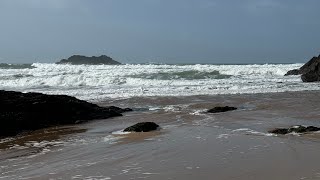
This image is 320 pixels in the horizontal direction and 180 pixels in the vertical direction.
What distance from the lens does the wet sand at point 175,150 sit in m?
6.29

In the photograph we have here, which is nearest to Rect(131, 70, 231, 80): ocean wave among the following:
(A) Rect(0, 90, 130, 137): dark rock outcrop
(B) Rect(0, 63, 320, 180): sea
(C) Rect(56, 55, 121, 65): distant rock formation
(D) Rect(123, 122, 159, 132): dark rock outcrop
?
(B) Rect(0, 63, 320, 180): sea

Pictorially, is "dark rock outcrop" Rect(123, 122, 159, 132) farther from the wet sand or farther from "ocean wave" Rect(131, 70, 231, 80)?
"ocean wave" Rect(131, 70, 231, 80)

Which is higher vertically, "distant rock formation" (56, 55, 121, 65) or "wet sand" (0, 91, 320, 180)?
"distant rock formation" (56, 55, 121, 65)

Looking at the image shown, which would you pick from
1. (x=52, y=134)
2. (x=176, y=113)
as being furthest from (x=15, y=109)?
(x=176, y=113)

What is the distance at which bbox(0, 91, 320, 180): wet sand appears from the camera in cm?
629

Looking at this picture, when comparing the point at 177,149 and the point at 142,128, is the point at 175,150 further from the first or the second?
the point at 142,128

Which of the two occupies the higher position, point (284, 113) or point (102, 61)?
point (102, 61)

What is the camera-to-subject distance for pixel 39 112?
13.0 meters

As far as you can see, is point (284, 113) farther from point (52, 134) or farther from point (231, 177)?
point (231, 177)

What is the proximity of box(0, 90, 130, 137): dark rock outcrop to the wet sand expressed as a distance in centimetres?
65

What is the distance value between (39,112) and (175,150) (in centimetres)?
642

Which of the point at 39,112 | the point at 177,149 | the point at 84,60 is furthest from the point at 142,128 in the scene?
the point at 84,60

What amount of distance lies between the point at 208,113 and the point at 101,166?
765 centimetres

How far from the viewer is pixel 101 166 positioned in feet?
22.6
